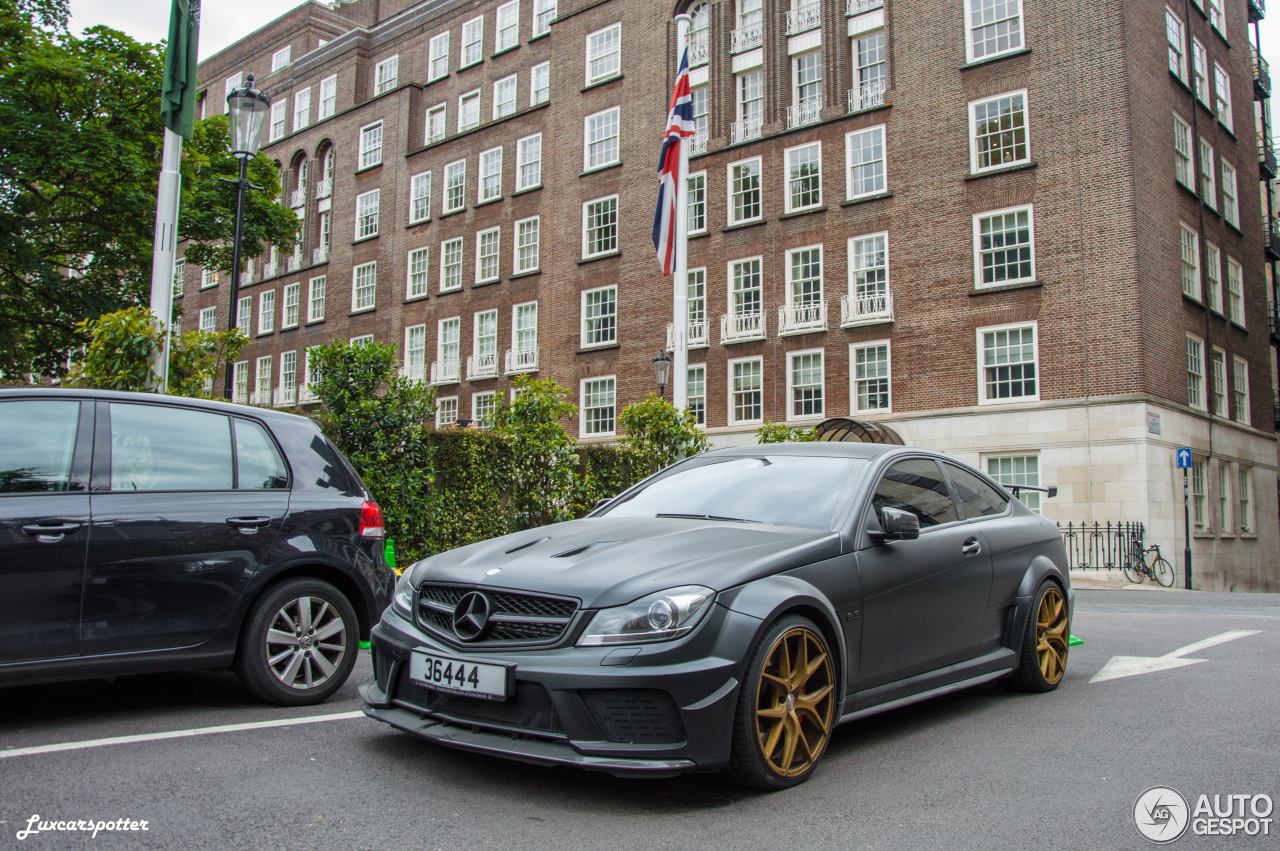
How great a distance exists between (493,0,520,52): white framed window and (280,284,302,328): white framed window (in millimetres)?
15781

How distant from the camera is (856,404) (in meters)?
30.2

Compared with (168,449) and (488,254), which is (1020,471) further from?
(168,449)

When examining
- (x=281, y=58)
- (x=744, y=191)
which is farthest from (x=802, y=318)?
(x=281, y=58)

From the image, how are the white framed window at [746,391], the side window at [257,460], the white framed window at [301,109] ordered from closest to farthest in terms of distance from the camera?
the side window at [257,460]
the white framed window at [746,391]
the white framed window at [301,109]

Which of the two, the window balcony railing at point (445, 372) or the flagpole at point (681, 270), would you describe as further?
the window balcony railing at point (445, 372)

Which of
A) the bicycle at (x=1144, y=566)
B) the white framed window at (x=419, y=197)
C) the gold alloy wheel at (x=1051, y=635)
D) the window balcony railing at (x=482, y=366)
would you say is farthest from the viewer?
the white framed window at (x=419, y=197)

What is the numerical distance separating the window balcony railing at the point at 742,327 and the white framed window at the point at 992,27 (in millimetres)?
9454

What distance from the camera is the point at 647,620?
13.6 ft

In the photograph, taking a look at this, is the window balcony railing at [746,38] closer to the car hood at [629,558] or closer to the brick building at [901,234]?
the brick building at [901,234]

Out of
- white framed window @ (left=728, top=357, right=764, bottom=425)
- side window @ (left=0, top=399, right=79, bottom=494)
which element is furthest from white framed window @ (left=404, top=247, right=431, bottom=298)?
side window @ (left=0, top=399, right=79, bottom=494)

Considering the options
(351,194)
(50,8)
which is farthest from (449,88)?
(50,8)

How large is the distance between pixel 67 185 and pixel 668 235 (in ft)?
59.2

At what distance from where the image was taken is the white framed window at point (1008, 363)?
27219 mm

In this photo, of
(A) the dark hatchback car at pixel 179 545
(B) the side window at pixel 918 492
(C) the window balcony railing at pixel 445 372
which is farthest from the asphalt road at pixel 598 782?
(C) the window balcony railing at pixel 445 372
